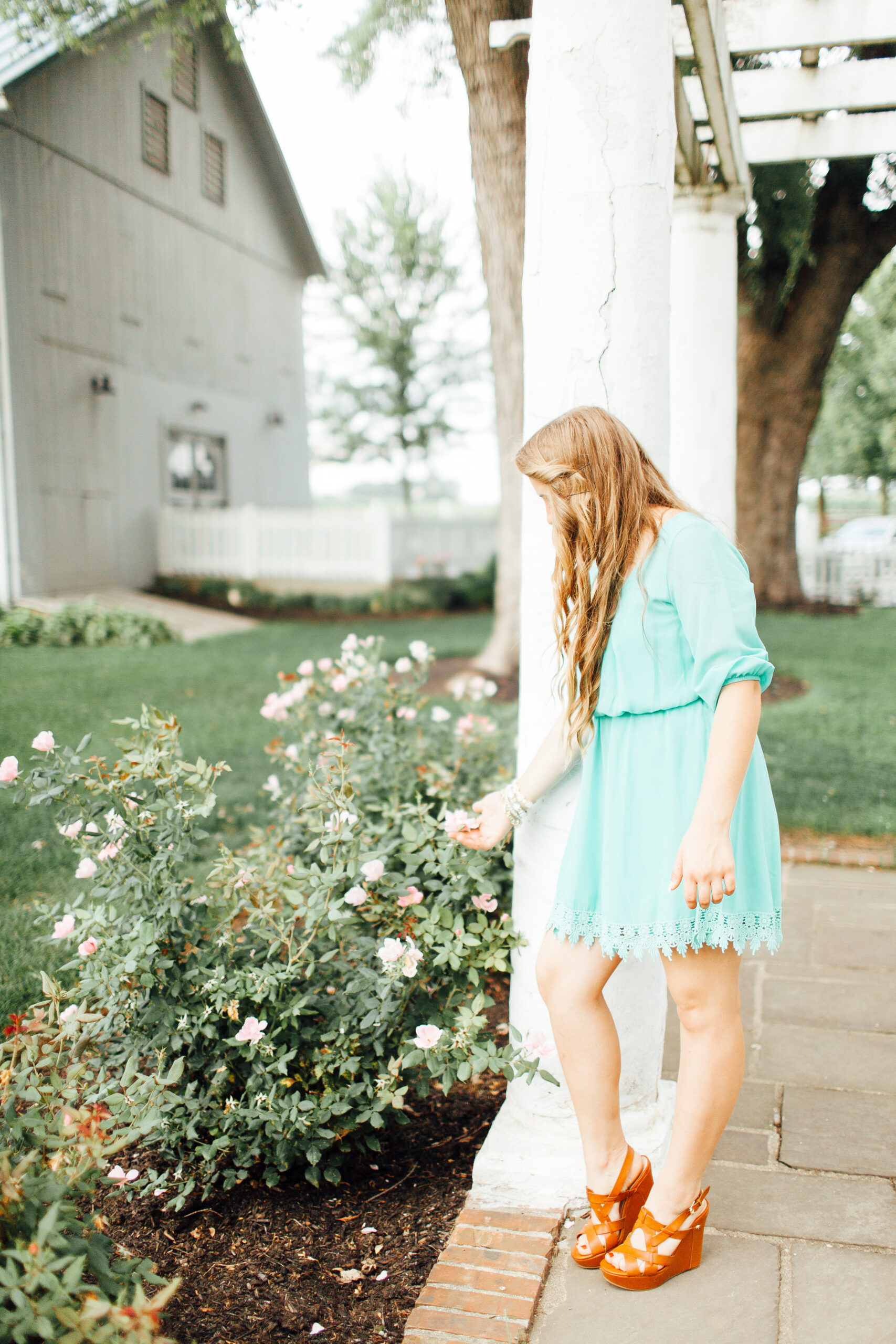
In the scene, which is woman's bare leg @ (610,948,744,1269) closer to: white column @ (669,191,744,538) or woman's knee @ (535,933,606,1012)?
woman's knee @ (535,933,606,1012)

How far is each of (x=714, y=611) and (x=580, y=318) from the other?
0.81 metres

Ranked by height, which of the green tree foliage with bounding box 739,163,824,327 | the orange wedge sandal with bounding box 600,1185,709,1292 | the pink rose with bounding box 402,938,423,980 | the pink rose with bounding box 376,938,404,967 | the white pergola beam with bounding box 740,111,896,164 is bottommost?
the orange wedge sandal with bounding box 600,1185,709,1292

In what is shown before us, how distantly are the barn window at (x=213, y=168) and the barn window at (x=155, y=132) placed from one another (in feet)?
3.03

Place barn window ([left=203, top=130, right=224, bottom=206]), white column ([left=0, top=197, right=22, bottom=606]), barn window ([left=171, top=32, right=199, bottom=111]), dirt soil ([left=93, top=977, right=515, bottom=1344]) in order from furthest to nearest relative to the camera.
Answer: barn window ([left=203, top=130, right=224, bottom=206])
barn window ([left=171, top=32, right=199, bottom=111])
white column ([left=0, top=197, right=22, bottom=606])
dirt soil ([left=93, top=977, right=515, bottom=1344])

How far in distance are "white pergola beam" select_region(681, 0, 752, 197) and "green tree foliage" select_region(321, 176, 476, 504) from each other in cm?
1867

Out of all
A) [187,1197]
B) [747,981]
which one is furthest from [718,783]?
[747,981]

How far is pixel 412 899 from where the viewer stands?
227cm

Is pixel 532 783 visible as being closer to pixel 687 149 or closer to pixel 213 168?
pixel 687 149

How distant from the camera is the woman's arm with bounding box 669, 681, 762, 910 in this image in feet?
5.42

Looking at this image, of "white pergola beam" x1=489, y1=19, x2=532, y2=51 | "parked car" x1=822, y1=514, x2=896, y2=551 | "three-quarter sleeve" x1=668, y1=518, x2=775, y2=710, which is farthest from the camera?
"parked car" x1=822, y1=514, x2=896, y2=551

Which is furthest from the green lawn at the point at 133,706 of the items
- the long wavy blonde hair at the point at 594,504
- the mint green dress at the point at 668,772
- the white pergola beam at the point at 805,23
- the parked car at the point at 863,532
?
the parked car at the point at 863,532

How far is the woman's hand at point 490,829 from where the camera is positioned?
2189 mm

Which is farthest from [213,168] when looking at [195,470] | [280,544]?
[280,544]

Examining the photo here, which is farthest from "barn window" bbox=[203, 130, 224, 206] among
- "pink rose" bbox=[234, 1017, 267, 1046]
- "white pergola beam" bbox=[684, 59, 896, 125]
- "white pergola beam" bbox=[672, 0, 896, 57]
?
"pink rose" bbox=[234, 1017, 267, 1046]
